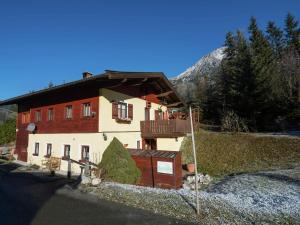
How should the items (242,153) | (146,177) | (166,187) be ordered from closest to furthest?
(166,187) < (146,177) < (242,153)

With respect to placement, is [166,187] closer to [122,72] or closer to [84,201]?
[84,201]

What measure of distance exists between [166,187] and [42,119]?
1264 cm

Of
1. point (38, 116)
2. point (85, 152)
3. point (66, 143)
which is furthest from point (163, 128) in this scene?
point (38, 116)

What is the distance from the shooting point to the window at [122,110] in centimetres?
1602

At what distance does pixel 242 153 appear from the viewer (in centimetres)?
1842

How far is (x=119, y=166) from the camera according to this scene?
39.0 feet

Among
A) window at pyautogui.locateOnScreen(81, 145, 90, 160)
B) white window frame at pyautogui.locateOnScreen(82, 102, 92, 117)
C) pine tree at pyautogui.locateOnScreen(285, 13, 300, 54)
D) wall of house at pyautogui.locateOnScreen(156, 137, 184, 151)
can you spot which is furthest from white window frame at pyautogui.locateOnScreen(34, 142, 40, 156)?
pine tree at pyautogui.locateOnScreen(285, 13, 300, 54)

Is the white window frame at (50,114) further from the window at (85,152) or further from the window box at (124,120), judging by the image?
the window box at (124,120)

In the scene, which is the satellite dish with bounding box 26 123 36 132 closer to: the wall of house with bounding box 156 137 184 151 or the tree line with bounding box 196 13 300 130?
the wall of house with bounding box 156 137 184 151

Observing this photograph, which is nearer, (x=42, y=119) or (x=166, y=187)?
(x=166, y=187)

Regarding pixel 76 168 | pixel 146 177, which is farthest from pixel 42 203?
pixel 76 168

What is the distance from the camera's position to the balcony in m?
16.9

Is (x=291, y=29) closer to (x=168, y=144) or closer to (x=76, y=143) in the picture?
(x=168, y=144)

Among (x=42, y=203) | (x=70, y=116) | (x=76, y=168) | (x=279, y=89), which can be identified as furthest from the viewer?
(x=279, y=89)
